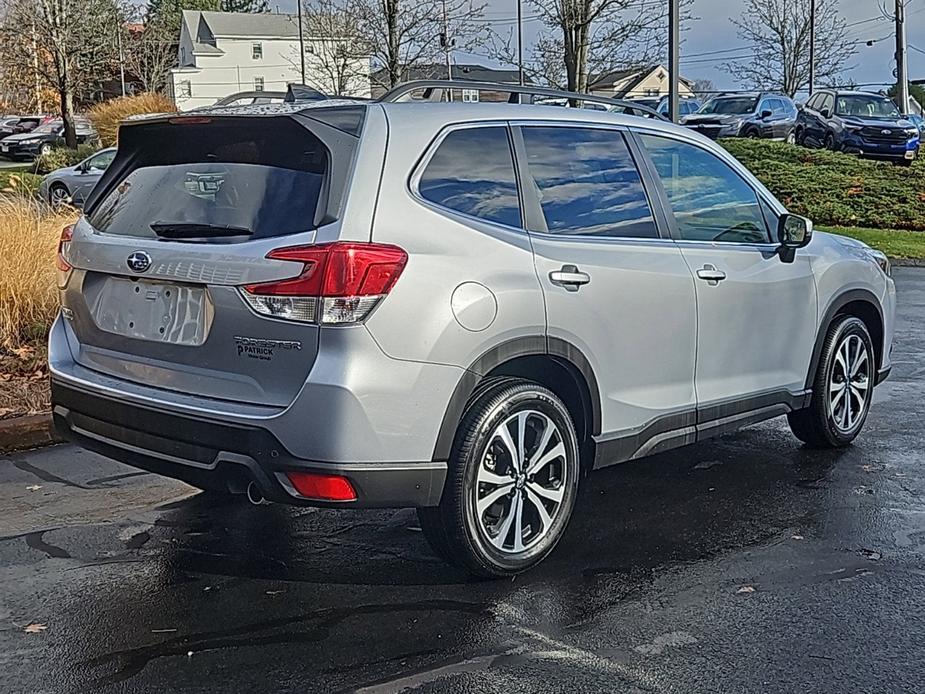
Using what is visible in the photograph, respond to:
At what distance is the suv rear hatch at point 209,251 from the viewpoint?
3.90 metres

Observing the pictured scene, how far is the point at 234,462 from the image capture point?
13.0 ft

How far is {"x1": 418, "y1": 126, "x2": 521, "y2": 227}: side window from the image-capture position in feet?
13.9

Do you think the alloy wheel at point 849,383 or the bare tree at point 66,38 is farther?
the bare tree at point 66,38

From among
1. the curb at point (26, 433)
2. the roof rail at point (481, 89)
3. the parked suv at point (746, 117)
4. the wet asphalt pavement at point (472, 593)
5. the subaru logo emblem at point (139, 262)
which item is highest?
the parked suv at point (746, 117)

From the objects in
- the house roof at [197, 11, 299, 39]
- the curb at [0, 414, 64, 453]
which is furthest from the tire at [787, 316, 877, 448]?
the house roof at [197, 11, 299, 39]

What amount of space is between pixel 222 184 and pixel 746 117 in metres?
27.3

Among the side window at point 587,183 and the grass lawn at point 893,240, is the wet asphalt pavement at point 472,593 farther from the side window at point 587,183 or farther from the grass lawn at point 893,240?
the grass lawn at point 893,240

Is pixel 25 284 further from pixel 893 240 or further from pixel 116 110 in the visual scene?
pixel 116 110

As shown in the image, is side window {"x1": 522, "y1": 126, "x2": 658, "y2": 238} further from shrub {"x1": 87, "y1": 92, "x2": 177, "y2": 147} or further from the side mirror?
shrub {"x1": 87, "y1": 92, "x2": 177, "y2": 147}

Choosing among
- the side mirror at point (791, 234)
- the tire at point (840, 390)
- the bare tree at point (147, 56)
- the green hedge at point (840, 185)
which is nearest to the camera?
the side mirror at point (791, 234)

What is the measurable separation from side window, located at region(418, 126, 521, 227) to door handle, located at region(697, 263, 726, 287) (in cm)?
115

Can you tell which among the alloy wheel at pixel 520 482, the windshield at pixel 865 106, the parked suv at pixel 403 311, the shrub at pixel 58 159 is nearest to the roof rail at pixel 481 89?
the parked suv at pixel 403 311

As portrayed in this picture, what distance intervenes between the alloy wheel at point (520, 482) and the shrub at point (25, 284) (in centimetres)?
538

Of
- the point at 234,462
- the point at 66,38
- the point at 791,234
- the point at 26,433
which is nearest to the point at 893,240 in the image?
Answer: the point at 791,234
